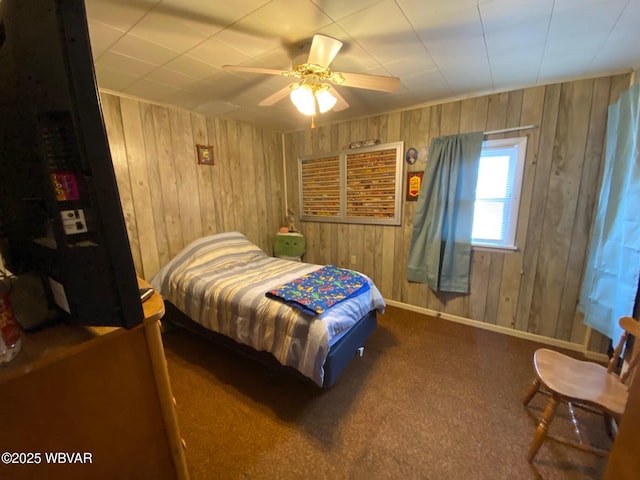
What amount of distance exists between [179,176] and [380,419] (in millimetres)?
2816

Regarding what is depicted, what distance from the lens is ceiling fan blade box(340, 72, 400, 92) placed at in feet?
4.94

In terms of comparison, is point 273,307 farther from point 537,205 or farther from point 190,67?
point 537,205

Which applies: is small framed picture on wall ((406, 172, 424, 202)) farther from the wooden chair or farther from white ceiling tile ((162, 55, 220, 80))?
white ceiling tile ((162, 55, 220, 80))

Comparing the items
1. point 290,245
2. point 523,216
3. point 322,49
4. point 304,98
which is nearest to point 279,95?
point 304,98

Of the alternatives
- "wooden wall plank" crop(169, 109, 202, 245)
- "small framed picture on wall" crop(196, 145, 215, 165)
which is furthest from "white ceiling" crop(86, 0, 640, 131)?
"small framed picture on wall" crop(196, 145, 215, 165)

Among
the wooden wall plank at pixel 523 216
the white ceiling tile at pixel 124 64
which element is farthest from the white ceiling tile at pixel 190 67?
the wooden wall plank at pixel 523 216

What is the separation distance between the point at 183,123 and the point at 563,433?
12.8 ft

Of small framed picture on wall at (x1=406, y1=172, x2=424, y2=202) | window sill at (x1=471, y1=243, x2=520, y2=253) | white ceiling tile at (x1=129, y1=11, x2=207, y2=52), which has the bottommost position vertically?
window sill at (x1=471, y1=243, x2=520, y2=253)

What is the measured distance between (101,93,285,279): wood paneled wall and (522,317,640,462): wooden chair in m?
3.13

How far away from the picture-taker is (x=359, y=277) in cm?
224

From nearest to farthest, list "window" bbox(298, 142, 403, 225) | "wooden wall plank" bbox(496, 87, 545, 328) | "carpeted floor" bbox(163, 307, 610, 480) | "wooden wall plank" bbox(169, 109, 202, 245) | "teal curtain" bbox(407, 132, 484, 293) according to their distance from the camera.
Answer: "carpeted floor" bbox(163, 307, 610, 480) < "wooden wall plank" bbox(496, 87, 545, 328) < "teal curtain" bbox(407, 132, 484, 293) < "wooden wall plank" bbox(169, 109, 202, 245) < "window" bbox(298, 142, 403, 225)

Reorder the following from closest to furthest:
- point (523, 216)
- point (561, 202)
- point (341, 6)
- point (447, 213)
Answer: point (341, 6) → point (561, 202) → point (523, 216) → point (447, 213)

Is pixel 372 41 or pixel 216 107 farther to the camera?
pixel 216 107

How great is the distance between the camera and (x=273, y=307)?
5.69ft
